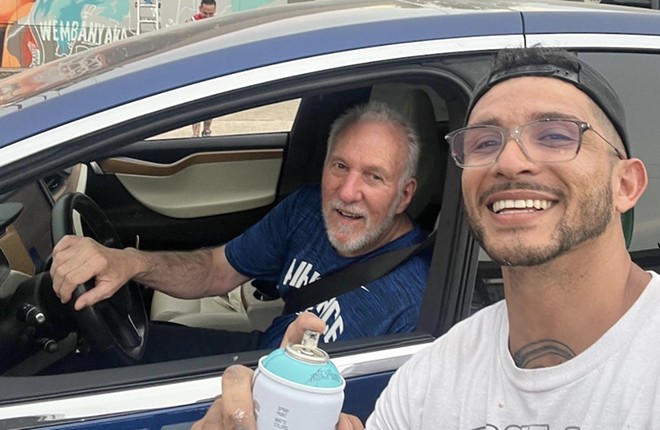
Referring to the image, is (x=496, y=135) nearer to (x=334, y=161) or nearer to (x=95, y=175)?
(x=334, y=161)

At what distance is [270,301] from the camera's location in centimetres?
271

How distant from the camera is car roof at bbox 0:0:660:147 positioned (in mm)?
1594

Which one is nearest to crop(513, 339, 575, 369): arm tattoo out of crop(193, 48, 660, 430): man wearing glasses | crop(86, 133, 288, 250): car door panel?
crop(193, 48, 660, 430): man wearing glasses

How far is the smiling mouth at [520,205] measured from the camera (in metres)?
1.26

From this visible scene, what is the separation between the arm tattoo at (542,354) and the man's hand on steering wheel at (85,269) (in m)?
1.12

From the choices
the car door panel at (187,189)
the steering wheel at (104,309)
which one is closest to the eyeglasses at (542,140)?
the steering wheel at (104,309)

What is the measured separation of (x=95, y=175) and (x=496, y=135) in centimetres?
219

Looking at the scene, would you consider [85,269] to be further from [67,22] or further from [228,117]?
[67,22]

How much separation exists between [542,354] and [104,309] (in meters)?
1.18

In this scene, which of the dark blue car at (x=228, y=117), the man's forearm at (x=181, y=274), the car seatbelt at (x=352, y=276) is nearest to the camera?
the dark blue car at (x=228, y=117)

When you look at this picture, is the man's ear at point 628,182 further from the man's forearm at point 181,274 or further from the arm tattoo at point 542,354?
the man's forearm at point 181,274

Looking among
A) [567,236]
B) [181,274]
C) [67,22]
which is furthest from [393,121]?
[67,22]

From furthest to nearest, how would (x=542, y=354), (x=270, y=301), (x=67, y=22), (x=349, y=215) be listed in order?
(x=67, y=22), (x=270, y=301), (x=349, y=215), (x=542, y=354)

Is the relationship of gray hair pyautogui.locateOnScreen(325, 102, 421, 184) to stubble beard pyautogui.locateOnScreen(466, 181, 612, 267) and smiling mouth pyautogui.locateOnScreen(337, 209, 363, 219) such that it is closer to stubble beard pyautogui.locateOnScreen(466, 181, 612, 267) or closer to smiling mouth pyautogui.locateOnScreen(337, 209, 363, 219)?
smiling mouth pyautogui.locateOnScreen(337, 209, 363, 219)
